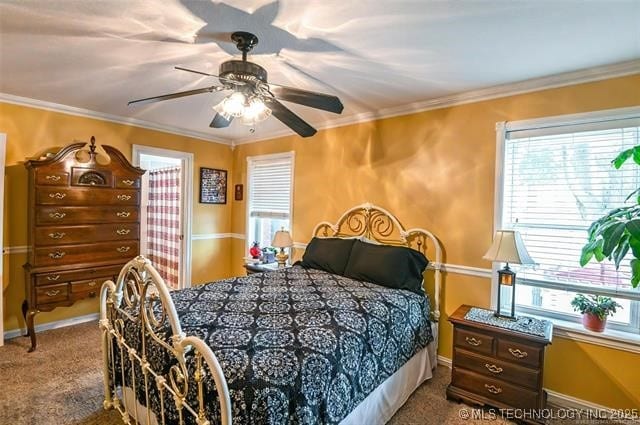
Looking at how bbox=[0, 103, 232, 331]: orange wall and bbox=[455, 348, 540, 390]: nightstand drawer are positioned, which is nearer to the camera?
bbox=[455, 348, 540, 390]: nightstand drawer

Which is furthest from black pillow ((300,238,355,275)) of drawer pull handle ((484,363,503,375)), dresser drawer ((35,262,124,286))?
dresser drawer ((35,262,124,286))

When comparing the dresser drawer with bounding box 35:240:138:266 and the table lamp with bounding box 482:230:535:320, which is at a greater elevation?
the table lamp with bounding box 482:230:535:320

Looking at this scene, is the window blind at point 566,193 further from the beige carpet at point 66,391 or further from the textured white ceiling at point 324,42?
the beige carpet at point 66,391

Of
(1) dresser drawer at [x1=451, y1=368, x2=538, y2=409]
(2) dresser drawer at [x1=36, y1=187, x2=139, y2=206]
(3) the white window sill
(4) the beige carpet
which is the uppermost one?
(2) dresser drawer at [x1=36, y1=187, x2=139, y2=206]

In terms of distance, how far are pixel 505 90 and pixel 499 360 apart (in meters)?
→ 2.13

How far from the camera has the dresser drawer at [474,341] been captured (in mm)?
2297

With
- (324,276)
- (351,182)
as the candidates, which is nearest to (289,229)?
(351,182)

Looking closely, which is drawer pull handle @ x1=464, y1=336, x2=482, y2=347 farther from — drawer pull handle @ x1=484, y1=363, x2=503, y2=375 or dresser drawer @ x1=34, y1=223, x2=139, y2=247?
dresser drawer @ x1=34, y1=223, x2=139, y2=247

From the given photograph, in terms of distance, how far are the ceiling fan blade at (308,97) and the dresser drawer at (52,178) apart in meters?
2.57

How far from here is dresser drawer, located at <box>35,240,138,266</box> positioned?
3.13 m

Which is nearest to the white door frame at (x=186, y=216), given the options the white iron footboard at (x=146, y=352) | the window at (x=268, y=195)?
the window at (x=268, y=195)

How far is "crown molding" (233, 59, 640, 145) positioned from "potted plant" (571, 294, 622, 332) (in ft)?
5.24

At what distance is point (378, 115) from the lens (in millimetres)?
3490

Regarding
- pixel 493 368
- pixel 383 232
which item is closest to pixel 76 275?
pixel 383 232
